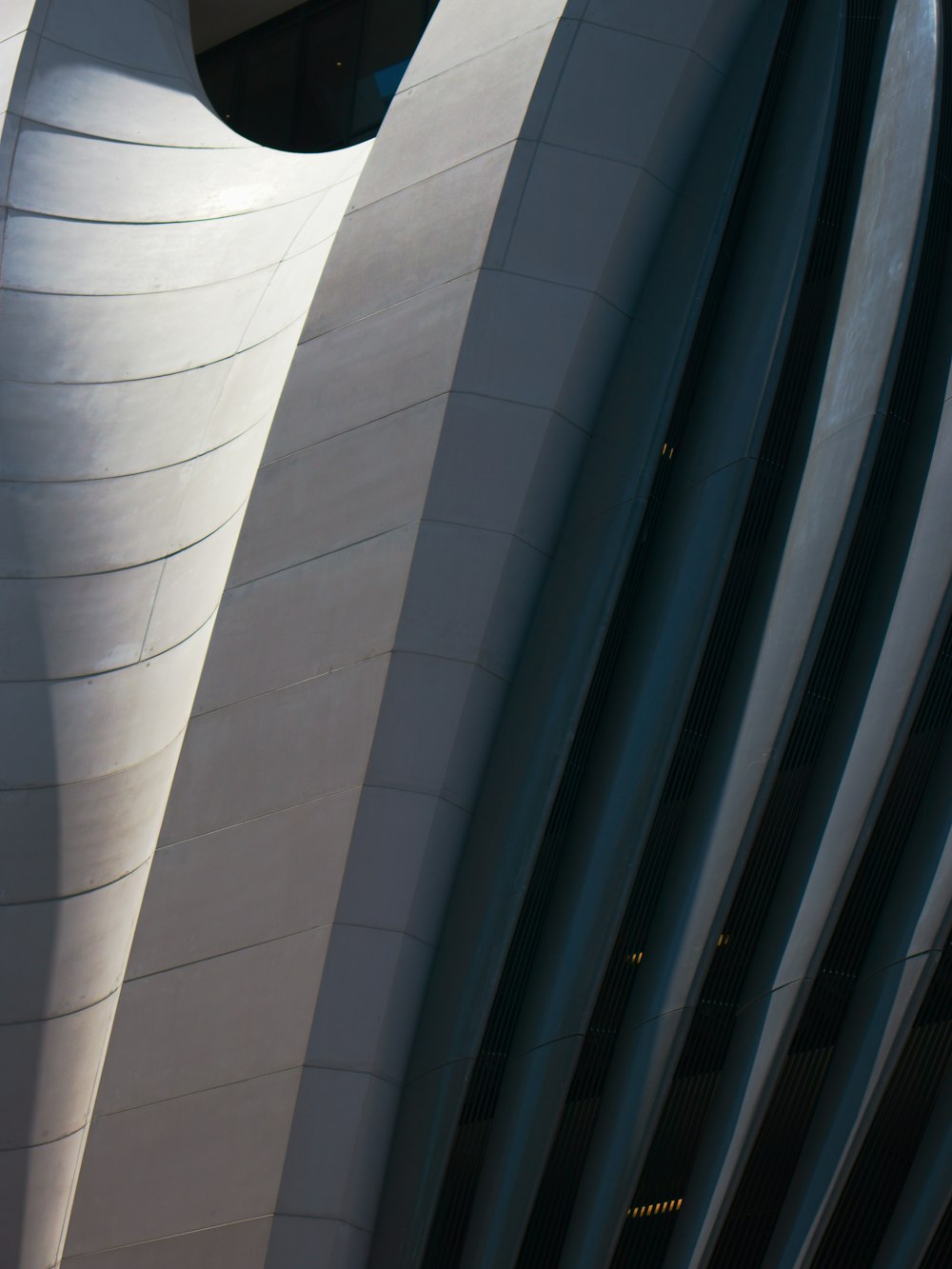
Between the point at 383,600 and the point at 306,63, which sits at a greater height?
the point at 306,63

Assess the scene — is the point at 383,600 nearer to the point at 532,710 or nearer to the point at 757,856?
the point at 532,710

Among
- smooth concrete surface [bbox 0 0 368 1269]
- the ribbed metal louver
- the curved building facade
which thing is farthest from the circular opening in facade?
the ribbed metal louver

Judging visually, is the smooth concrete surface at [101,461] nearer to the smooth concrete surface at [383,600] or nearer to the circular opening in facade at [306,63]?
the smooth concrete surface at [383,600]

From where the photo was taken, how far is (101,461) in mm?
17094

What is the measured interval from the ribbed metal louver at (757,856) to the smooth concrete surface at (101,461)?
13.4 feet

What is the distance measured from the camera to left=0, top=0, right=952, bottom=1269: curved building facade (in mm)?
12047

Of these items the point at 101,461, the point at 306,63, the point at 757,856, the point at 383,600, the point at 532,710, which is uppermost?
the point at 306,63

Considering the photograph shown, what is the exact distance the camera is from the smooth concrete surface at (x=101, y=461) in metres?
14.1

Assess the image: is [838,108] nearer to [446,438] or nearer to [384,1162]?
[446,438]

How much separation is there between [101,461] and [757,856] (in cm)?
973

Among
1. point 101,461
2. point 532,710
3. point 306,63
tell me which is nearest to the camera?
point 532,710

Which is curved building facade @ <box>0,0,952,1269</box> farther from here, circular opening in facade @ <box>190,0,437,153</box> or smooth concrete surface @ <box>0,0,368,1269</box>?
circular opening in facade @ <box>190,0,437,153</box>

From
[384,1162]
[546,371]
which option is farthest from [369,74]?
[384,1162]

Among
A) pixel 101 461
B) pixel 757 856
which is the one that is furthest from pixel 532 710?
pixel 101 461
